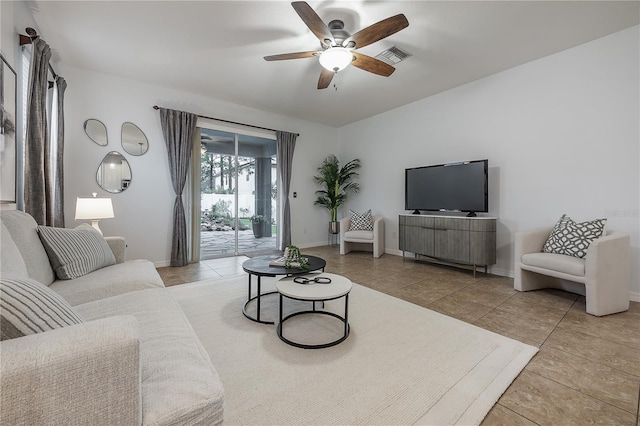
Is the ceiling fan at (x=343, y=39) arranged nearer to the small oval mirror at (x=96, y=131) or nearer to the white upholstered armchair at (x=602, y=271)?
the white upholstered armchair at (x=602, y=271)

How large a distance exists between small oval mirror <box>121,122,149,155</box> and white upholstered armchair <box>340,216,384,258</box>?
11.3 feet

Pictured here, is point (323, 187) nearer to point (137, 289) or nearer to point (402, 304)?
point (402, 304)

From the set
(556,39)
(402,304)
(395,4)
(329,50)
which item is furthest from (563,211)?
A: (329,50)

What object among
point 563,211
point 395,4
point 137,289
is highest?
point 395,4

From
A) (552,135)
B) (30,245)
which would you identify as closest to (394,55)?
(552,135)

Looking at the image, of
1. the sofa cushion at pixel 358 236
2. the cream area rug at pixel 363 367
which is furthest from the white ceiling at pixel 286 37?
the cream area rug at pixel 363 367

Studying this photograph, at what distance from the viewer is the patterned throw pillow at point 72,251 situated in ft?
5.88

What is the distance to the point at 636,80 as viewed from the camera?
8.54 ft

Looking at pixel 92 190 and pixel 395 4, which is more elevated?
pixel 395 4

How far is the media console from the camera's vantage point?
11.1 feet

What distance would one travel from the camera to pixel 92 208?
2.84m

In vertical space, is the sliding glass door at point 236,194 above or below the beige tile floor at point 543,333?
above

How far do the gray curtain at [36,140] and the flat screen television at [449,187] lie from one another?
4447 mm

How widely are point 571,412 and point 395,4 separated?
2996 mm
